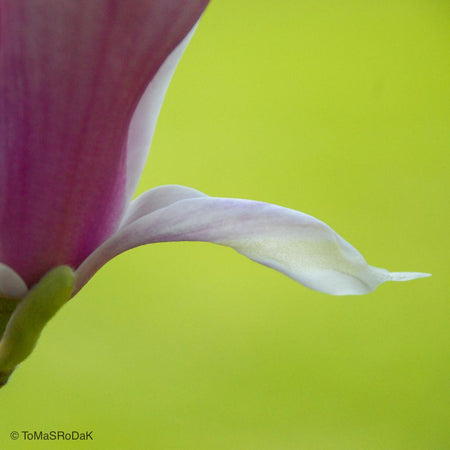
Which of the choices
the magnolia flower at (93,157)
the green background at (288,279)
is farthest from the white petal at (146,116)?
the green background at (288,279)

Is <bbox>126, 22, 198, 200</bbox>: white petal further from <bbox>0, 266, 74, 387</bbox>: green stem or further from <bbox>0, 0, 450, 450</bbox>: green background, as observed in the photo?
<bbox>0, 0, 450, 450</bbox>: green background

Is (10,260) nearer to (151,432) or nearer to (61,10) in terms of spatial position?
(61,10)

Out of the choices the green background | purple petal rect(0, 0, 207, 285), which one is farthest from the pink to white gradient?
the green background

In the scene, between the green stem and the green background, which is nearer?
the green stem

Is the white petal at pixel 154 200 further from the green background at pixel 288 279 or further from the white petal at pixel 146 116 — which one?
the green background at pixel 288 279

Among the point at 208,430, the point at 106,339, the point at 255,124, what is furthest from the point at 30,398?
the point at 255,124

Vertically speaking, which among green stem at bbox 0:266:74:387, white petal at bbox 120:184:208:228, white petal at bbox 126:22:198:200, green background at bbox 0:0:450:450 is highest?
white petal at bbox 126:22:198:200
